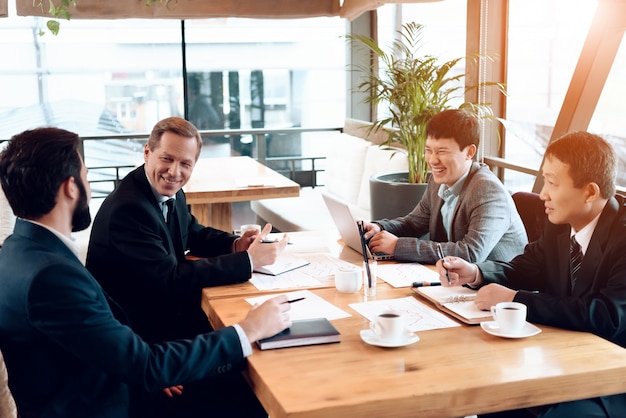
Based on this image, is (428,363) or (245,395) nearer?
(428,363)

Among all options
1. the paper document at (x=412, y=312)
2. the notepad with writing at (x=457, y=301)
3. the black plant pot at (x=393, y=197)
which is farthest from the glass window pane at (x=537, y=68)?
the paper document at (x=412, y=312)

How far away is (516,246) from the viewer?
2.67m

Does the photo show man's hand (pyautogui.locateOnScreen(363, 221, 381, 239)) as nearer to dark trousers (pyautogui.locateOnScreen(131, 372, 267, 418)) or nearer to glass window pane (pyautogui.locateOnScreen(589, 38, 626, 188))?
dark trousers (pyautogui.locateOnScreen(131, 372, 267, 418))

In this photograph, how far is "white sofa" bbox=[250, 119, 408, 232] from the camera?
193 inches

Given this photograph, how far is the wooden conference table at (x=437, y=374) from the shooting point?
4.70ft

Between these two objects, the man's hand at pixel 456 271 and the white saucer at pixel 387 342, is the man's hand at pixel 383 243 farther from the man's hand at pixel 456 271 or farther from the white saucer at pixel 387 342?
the white saucer at pixel 387 342

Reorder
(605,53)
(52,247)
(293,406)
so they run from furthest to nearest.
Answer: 1. (605,53)
2. (52,247)
3. (293,406)

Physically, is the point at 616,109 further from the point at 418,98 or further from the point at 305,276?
the point at 305,276

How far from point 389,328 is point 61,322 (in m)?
0.72

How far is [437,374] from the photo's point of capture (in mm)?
1541

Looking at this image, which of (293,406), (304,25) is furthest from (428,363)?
(304,25)

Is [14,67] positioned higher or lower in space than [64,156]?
higher

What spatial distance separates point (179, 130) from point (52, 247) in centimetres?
104

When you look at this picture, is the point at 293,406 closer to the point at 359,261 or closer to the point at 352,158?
the point at 359,261
